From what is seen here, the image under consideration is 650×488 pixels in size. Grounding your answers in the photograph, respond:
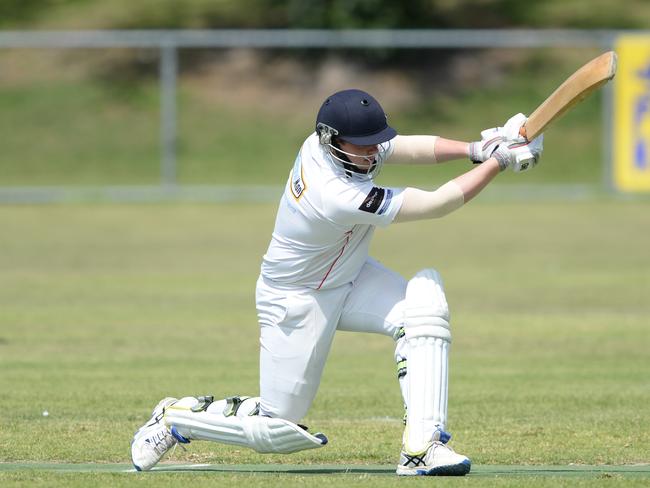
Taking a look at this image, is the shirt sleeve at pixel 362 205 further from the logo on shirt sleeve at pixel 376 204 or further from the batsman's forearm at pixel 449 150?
the batsman's forearm at pixel 449 150

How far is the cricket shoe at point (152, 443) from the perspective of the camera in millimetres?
5695

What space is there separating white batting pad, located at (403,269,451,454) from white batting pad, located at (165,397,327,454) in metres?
0.44

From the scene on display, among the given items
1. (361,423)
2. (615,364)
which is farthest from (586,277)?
(361,423)

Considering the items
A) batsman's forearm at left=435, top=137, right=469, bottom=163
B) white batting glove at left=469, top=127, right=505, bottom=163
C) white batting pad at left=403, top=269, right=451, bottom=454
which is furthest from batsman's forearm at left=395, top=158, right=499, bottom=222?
batsman's forearm at left=435, top=137, right=469, bottom=163

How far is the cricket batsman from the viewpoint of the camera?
5.43 metres

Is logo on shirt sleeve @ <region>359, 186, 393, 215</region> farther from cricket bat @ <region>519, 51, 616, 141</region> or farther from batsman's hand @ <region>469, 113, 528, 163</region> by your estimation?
cricket bat @ <region>519, 51, 616, 141</region>

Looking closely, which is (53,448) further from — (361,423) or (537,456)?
(537,456)

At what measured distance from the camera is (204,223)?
1803 centimetres

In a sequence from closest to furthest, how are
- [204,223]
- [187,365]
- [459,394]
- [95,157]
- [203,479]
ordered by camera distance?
[203,479]
[459,394]
[187,365]
[204,223]
[95,157]

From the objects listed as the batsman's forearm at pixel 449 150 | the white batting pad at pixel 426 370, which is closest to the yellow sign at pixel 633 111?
the batsman's forearm at pixel 449 150

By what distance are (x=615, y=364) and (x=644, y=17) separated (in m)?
18.6

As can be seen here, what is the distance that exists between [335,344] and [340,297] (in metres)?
4.92

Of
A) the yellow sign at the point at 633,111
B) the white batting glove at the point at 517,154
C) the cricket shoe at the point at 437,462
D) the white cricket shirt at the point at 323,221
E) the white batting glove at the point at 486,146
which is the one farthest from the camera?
the yellow sign at the point at 633,111

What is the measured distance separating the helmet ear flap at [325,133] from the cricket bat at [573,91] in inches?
32.8
